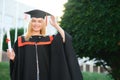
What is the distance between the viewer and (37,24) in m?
4.68

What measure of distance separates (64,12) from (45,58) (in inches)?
162

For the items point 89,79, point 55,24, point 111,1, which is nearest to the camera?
point 55,24

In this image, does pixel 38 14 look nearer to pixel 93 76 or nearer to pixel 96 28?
pixel 96 28

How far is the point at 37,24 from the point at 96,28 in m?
Result: 3.00

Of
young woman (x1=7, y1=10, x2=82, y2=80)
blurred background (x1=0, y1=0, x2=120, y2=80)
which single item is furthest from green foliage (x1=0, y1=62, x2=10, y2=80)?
young woman (x1=7, y1=10, x2=82, y2=80)

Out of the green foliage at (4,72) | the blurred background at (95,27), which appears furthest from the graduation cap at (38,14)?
the green foliage at (4,72)

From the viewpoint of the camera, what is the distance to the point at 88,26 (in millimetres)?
7664

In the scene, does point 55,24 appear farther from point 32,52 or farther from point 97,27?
point 97,27

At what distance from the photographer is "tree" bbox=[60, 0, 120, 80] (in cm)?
738

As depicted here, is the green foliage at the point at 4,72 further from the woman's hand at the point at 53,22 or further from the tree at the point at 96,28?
the woman's hand at the point at 53,22

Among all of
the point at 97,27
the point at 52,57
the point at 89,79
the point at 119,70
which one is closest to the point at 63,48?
the point at 52,57

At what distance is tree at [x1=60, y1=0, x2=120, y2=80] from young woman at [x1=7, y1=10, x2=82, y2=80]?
277 centimetres

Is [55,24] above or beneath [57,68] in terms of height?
above

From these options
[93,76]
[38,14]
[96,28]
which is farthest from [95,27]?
[93,76]
